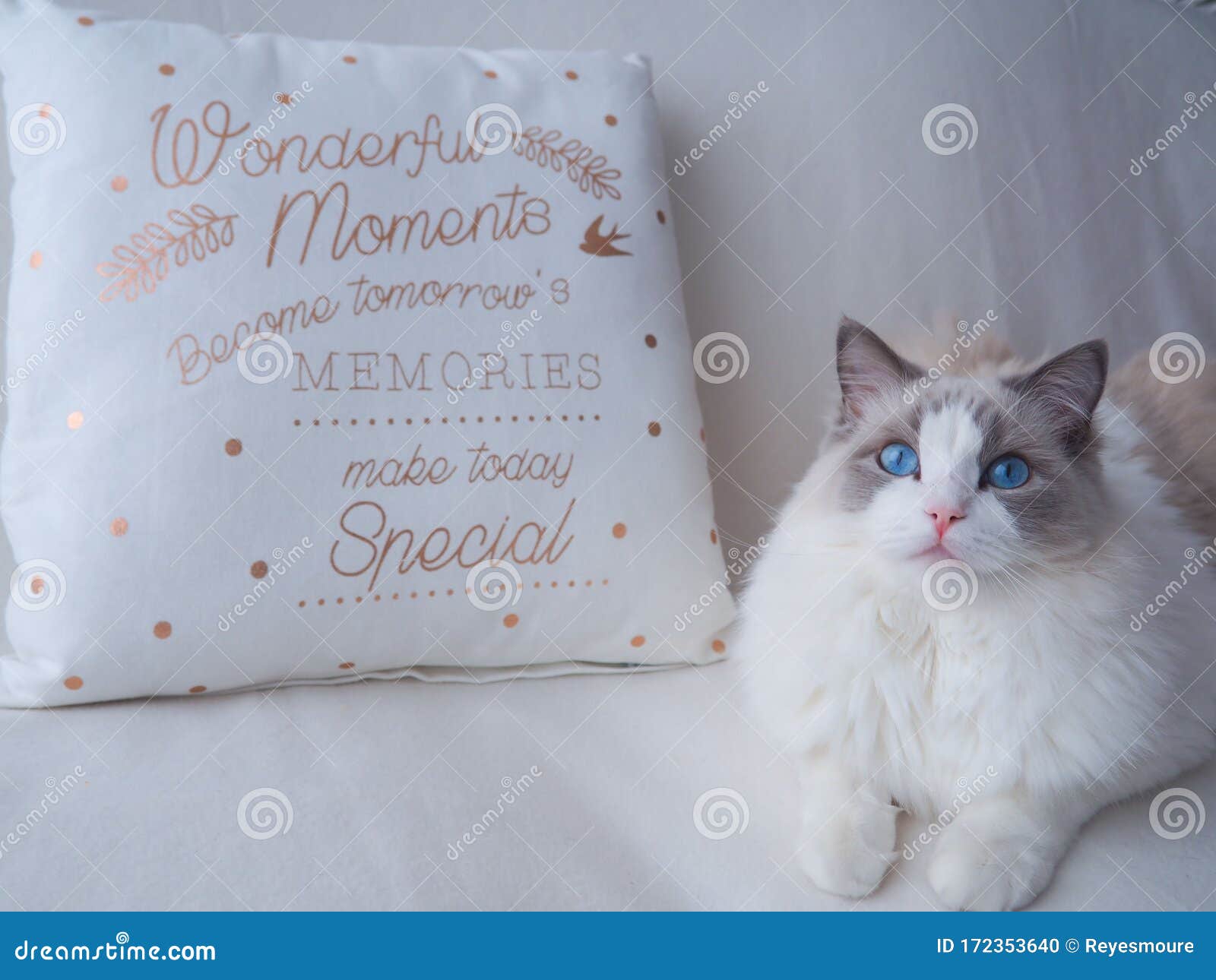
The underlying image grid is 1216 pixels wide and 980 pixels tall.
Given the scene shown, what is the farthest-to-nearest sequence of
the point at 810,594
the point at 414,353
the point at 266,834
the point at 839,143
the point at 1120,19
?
the point at 1120,19 → the point at 839,143 → the point at 414,353 → the point at 810,594 → the point at 266,834

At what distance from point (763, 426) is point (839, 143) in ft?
1.52

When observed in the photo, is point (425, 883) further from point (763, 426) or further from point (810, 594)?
point (763, 426)

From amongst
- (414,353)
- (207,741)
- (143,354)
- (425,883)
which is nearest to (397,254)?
(414,353)

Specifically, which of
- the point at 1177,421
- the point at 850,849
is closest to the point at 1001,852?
the point at 850,849

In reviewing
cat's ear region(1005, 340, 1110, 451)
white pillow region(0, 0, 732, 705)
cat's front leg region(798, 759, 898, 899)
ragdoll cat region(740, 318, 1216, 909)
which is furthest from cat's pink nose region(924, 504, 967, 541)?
white pillow region(0, 0, 732, 705)

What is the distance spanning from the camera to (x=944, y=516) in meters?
0.87

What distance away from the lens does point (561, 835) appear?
928mm

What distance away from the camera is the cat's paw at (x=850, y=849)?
852mm

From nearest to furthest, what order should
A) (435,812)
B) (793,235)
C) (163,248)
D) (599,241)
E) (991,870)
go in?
1. (991,870)
2. (435,812)
3. (163,248)
4. (599,241)
5. (793,235)

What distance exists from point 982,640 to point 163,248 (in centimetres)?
98

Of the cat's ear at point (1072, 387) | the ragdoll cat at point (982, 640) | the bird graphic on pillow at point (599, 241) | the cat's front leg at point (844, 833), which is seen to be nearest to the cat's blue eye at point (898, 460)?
the ragdoll cat at point (982, 640)

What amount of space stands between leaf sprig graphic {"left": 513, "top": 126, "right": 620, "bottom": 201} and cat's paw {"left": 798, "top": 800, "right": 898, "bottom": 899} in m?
0.80

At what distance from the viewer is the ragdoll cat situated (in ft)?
2.90

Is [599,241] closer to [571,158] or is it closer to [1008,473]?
[571,158]
